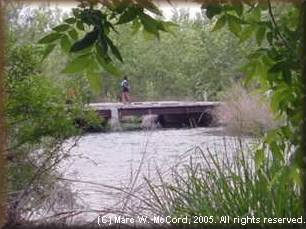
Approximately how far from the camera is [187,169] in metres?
1.39

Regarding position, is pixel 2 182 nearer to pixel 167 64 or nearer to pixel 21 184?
pixel 21 184

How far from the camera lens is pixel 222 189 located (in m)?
1.19

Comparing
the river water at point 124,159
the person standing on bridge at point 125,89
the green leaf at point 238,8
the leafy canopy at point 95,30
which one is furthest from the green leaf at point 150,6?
the river water at point 124,159

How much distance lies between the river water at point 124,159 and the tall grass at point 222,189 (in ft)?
0.22

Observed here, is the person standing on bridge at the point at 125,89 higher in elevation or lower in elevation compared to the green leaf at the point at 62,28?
lower

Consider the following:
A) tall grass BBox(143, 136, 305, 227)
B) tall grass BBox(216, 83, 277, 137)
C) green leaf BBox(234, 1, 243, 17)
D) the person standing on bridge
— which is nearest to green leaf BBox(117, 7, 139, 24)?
green leaf BBox(234, 1, 243, 17)

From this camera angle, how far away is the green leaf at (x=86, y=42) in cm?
56

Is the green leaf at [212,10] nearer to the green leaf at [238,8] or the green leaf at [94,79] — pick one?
the green leaf at [238,8]

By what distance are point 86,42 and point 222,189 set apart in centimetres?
73

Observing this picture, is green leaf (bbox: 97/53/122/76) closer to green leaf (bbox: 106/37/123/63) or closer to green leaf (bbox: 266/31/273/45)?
green leaf (bbox: 106/37/123/63)

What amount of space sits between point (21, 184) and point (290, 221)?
0.75m

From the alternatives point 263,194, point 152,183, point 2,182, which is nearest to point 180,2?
point 2,182

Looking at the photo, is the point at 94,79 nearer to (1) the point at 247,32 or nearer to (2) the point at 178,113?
(1) the point at 247,32

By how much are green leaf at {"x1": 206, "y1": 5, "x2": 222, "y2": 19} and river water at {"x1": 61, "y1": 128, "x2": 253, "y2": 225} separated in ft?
2.18
